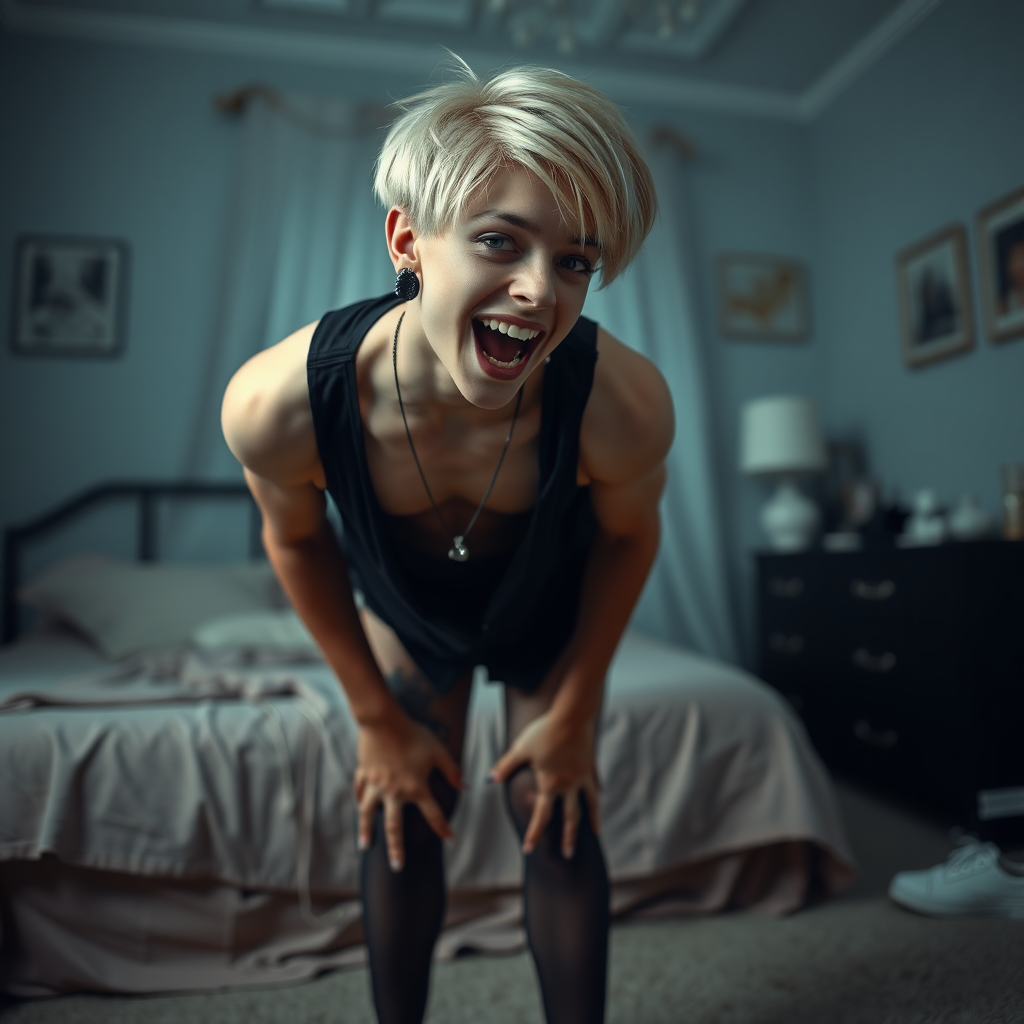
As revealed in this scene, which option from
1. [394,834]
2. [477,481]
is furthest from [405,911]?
[477,481]

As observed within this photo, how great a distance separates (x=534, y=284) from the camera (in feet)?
2.21

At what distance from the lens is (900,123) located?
3121mm

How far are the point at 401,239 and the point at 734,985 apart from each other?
1400 mm

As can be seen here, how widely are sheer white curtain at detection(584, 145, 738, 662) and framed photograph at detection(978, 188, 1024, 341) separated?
42.6 inches

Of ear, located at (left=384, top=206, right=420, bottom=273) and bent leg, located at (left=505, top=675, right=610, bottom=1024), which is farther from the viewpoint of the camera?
bent leg, located at (left=505, top=675, right=610, bottom=1024)

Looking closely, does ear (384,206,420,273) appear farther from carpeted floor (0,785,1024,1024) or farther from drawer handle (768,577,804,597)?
drawer handle (768,577,804,597)

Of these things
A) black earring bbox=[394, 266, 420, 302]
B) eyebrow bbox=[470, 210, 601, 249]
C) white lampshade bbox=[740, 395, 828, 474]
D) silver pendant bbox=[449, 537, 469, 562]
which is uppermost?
white lampshade bbox=[740, 395, 828, 474]

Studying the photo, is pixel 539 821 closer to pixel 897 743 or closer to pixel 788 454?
pixel 897 743

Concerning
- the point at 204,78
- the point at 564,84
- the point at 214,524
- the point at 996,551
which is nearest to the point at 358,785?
the point at 564,84

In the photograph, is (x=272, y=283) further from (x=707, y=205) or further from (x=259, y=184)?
(x=707, y=205)

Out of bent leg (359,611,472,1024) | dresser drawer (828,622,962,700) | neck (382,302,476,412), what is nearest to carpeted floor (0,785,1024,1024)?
bent leg (359,611,472,1024)

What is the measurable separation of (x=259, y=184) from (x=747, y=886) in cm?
290

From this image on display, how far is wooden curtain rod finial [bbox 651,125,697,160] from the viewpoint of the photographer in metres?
3.49

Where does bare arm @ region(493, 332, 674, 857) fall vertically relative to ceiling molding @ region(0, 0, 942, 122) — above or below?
below
